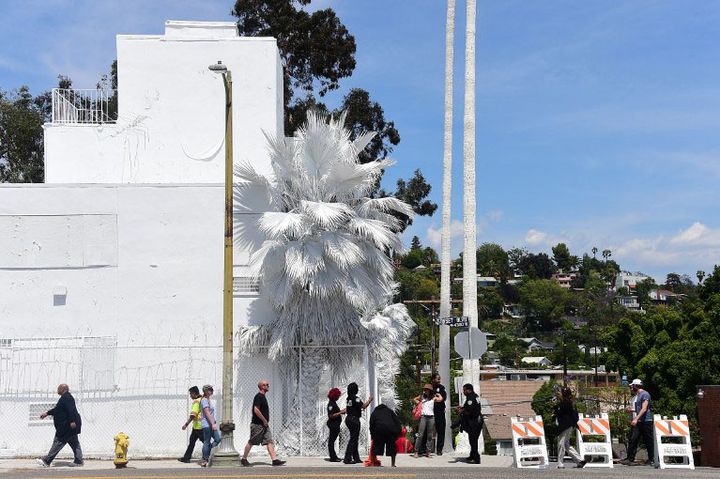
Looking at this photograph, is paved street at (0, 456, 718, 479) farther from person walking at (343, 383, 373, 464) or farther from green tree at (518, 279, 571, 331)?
green tree at (518, 279, 571, 331)

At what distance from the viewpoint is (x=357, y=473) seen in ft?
48.3

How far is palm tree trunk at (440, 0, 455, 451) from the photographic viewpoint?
72.1 feet

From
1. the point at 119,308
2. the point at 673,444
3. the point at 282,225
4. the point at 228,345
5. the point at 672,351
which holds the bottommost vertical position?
the point at 673,444

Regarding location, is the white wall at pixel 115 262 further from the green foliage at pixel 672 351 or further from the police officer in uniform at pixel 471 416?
the green foliage at pixel 672 351

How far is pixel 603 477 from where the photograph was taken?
14242mm

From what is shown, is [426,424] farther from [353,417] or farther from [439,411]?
[353,417]

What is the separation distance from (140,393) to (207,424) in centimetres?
247

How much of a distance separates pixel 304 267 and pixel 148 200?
3990mm

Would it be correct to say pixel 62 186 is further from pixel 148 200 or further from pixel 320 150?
pixel 320 150

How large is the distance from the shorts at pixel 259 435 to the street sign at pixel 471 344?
3999mm

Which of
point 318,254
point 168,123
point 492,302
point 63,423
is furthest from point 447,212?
point 492,302

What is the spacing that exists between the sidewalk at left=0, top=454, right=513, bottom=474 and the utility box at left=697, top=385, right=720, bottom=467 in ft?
12.7

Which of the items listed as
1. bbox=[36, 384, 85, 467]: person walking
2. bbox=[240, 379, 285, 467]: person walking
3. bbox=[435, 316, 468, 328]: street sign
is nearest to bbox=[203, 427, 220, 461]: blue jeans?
bbox=[240, 379, 285, 467]: person walking

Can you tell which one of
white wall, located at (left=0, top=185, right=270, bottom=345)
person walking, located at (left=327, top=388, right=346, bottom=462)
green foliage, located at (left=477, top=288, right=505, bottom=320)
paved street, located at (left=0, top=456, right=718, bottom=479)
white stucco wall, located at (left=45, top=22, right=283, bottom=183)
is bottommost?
paved street, located at (left=0, top=456, right=718, bottom=479)
